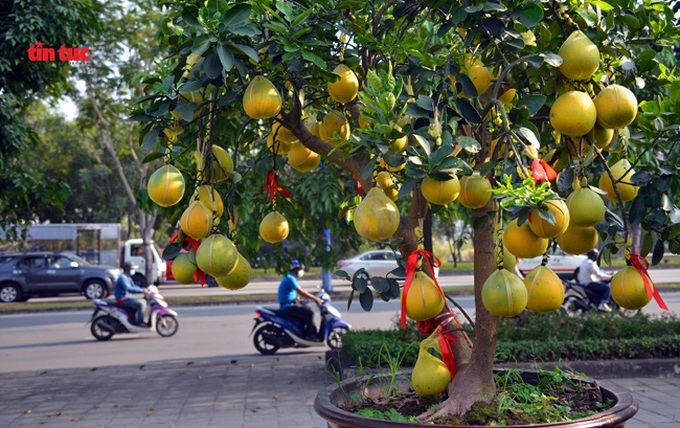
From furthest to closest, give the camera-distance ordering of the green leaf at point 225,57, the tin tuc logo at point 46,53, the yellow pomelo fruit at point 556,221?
the tin tuc logo at point 46,53
the green leaf at point 225,57
the yellow pomelo fruit at point 556,221

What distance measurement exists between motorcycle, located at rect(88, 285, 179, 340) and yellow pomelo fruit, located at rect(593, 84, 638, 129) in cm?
1154

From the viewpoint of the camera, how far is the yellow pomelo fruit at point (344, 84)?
8.64 ft

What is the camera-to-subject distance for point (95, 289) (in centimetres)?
2338

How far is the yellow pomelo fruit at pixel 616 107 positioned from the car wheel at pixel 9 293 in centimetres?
2349

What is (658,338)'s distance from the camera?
845 centimetres

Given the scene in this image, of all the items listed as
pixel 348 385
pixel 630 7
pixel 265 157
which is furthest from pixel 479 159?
pixel 348 385

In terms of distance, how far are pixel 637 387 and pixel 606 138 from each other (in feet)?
20.1

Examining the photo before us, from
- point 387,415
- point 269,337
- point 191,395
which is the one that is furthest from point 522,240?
point 269,337

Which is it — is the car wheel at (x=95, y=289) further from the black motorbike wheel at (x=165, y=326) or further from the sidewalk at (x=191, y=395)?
the sidewalk at (x=191, y=395)

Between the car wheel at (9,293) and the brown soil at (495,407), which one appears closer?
the brown soil at (495,407)

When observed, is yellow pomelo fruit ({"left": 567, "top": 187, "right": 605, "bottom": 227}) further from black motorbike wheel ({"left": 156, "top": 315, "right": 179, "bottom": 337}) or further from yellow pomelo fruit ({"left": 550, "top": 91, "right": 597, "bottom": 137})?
black motorbike wheel ({"left": 156, "top": 315, "right": 179, "bottom": 337})

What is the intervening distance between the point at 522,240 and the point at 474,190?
28cm

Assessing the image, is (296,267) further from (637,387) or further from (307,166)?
(307,166)

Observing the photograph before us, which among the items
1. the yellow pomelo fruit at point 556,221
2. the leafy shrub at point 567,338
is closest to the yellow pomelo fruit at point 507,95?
the yellow pomelo fruit at point 556,221
